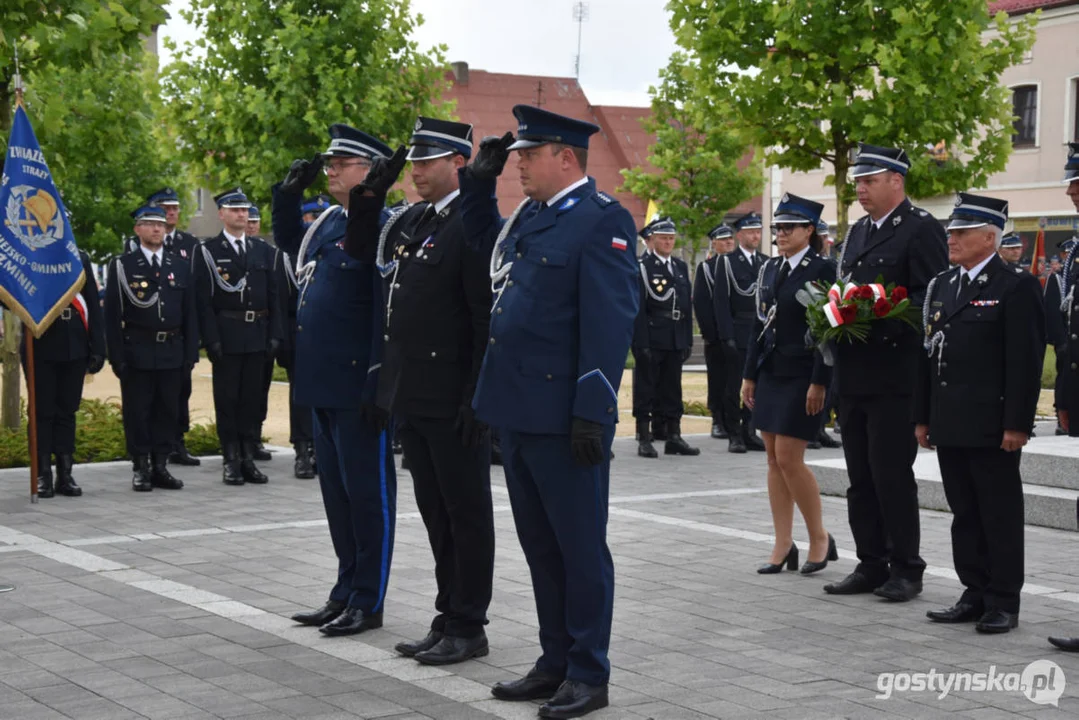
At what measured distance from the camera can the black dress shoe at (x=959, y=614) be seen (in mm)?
7465

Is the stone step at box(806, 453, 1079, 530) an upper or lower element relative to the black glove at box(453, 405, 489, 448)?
lower

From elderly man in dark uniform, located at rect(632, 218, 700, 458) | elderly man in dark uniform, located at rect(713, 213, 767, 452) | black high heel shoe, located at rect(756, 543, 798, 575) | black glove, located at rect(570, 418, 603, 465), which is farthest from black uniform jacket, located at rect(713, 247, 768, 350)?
black glove, located at rect(570, 418, 603, 465)

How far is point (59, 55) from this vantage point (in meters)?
12.6

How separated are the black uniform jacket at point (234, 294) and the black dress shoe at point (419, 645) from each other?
6.76 metres

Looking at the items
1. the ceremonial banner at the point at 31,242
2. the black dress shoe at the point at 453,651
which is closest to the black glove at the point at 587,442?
the black dress shoe at the point at 453,651

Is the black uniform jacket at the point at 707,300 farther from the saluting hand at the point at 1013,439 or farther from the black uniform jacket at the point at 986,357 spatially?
the saluting hand at the point at 1013,439

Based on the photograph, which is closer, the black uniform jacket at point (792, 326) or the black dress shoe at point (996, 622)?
the black dress shoe at point (996, 622)

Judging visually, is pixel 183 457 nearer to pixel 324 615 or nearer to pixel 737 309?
pixel 737 309

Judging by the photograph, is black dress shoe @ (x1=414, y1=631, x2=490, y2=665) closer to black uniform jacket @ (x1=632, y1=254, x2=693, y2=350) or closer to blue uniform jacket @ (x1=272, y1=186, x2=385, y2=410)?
blue uniform jacket @ (x1=272, y1=186, x2=385, y2=410)

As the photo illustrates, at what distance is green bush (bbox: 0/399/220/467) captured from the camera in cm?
1395

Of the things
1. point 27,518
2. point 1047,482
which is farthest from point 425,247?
point 1047,482

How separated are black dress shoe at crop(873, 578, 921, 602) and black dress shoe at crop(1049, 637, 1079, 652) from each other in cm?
115

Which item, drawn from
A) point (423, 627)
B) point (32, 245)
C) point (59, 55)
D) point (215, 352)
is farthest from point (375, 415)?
point (59, 55)

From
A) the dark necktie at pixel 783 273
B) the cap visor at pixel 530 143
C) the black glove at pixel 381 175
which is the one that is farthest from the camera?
the dark necktie at pixel 783 273
